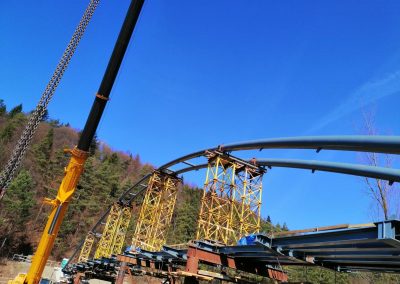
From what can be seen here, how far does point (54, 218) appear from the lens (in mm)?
14789

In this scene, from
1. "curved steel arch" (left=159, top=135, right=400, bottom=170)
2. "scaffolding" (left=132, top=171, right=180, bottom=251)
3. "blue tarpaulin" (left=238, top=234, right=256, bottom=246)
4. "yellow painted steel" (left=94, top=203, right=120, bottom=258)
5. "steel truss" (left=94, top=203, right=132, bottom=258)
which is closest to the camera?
"curved steel arch" (left=159, top=135, right=400, bottom=170)

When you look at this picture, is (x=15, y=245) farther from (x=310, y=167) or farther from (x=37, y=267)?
(x=310, y=167)

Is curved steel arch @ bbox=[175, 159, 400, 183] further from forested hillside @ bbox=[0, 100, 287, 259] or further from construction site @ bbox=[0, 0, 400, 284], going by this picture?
forested hillside @ bbox=[0, 100, 287, 259]

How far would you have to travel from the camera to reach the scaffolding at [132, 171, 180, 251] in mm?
32375

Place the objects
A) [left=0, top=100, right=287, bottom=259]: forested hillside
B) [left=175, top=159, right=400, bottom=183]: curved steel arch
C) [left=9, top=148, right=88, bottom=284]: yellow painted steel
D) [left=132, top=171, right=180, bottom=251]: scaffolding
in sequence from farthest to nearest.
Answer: [left=0, top=100, right=287, bottom=259]: forested hillside
[left=132, top=171, right=180, bottom=251]: scaffolding
[left=9, top=148, right=88, bottom=284]: yellow painted steel
[left=175, top=159, right=400, bottom=183]: curved steel arch

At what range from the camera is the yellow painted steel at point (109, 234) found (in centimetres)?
4612

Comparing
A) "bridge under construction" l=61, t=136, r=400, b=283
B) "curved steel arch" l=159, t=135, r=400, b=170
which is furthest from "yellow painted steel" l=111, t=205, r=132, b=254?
"curved steel arch" l=159, t=135, r=400, b=170

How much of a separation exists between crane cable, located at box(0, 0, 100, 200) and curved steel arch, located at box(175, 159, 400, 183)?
45.5ft

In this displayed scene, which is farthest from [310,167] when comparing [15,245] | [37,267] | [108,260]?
[15,245]

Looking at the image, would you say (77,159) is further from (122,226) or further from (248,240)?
(122,226)

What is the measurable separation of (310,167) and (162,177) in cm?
2029

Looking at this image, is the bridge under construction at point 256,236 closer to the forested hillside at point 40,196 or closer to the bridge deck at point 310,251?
the bridge deck at point 310,251

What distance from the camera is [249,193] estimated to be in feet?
77.8

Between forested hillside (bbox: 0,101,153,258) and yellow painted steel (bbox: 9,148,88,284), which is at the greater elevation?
forested hillside (bbox: 0,101,153,258)
